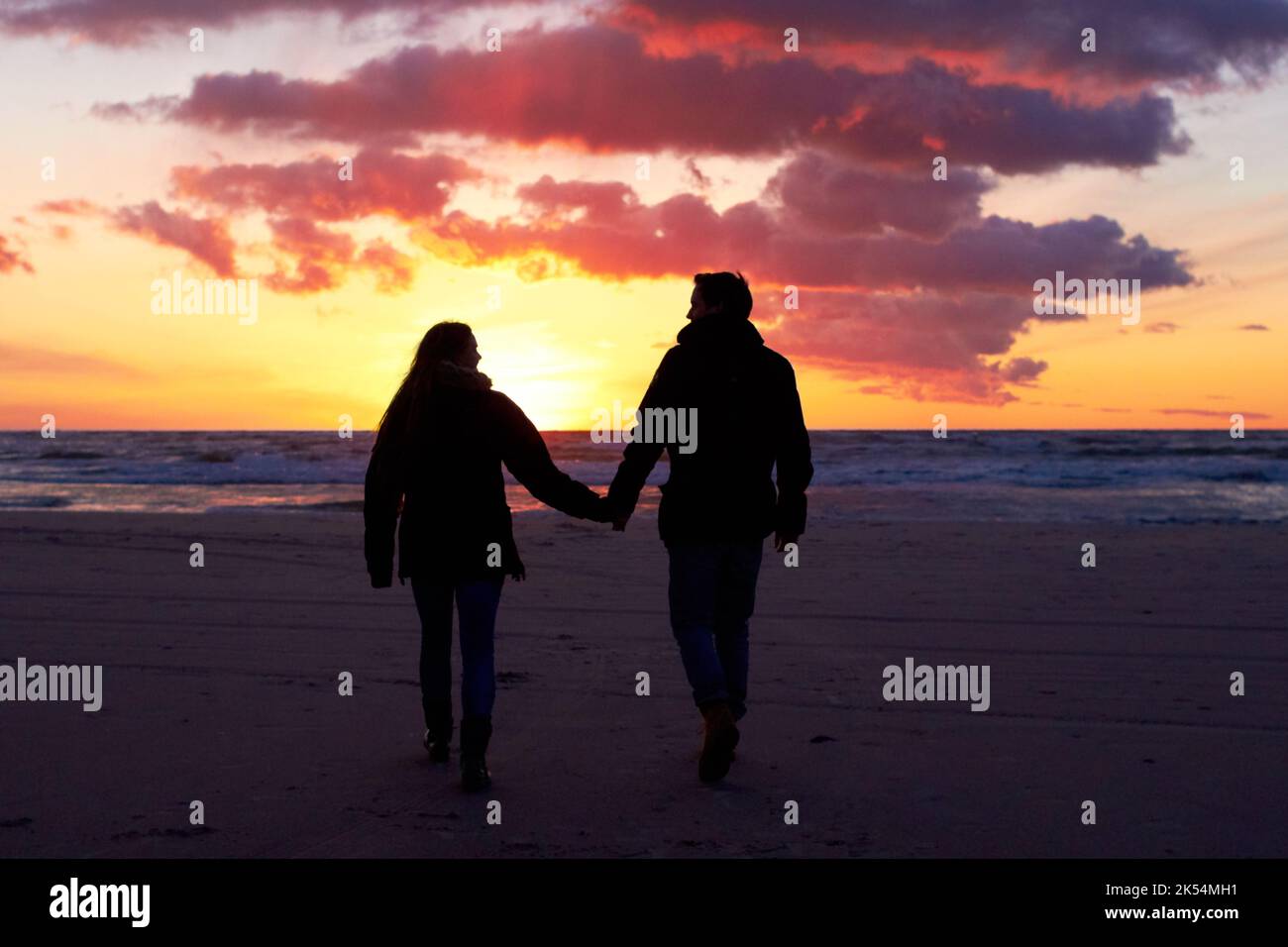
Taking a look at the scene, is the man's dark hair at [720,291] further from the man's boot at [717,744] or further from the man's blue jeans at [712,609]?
the man's boot at [717,744]

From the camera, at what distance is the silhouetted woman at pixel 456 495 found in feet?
14.6

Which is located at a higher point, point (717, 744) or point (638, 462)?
point (638, 462)

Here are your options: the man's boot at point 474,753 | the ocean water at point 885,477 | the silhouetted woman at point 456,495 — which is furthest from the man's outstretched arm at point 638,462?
the ocean water at point 885,477

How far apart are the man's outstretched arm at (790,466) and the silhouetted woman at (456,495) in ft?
3.16

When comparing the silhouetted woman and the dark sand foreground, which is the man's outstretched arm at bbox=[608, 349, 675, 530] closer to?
the silhouetted woman

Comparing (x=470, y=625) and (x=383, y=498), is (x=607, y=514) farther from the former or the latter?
(x=383, y=498)

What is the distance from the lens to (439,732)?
15.6ft

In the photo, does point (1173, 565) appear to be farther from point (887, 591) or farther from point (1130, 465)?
point (1130, 465)

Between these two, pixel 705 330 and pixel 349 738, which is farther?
pixel 349 738

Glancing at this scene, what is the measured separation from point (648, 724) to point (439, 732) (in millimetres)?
1104


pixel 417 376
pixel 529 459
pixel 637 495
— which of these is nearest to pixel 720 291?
pixel 637 495
